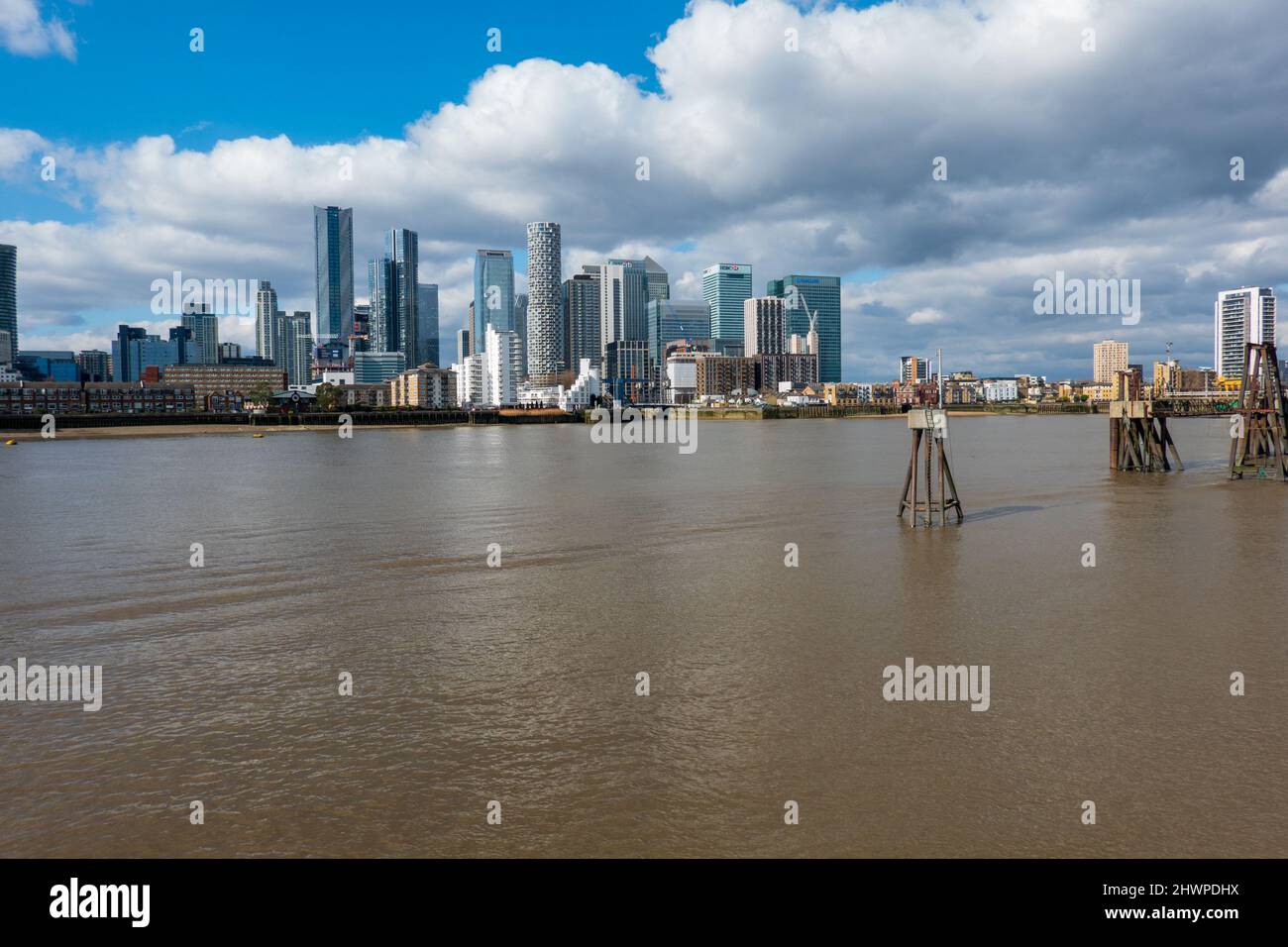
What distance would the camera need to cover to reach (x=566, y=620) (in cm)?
1784

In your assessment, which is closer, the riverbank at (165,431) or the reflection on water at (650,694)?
the reflection on water at (650,694)

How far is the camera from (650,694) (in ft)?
42.8

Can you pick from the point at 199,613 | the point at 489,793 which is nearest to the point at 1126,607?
the point at 489,793

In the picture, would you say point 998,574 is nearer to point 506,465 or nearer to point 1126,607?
point 1126,607

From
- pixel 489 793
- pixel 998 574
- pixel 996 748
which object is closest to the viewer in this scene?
pixel 489 793

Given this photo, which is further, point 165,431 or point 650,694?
point 165,431

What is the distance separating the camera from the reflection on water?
29.4 feet

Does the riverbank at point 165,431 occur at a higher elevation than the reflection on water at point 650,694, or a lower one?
higher

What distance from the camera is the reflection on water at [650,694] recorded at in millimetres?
8961

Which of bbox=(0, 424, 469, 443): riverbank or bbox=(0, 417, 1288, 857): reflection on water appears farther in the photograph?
bbox=(0, 424, 469, 443): riverbank

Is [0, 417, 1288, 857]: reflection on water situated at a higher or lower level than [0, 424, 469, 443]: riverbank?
lower

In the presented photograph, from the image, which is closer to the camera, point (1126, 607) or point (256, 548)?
point (1126, 607)

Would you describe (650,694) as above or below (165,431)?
below
